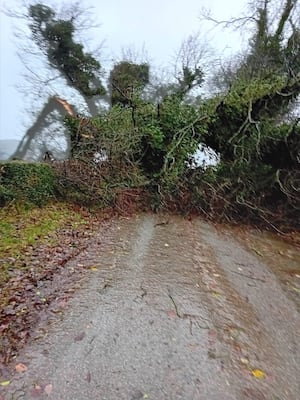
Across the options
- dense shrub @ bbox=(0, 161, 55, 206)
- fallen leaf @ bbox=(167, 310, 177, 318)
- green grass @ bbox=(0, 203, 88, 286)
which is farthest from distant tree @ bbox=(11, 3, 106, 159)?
fallen leaf @ bbox=(167, 310, 177, 318)

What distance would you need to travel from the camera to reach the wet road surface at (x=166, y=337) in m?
2.69

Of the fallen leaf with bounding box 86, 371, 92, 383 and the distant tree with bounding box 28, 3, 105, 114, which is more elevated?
the distant tree with bounding box 28, 3, 105, 114

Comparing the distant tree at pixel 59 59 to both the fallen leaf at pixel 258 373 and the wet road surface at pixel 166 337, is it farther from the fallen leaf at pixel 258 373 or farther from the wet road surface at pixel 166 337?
the fallen leaf at pixel 258 373

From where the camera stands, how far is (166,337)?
3408mm

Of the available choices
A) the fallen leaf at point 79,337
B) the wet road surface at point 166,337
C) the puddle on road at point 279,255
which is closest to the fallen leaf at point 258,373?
the wet road surface at point 166,337

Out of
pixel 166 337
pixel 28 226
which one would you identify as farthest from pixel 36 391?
pixel 28 226

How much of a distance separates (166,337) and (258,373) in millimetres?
917

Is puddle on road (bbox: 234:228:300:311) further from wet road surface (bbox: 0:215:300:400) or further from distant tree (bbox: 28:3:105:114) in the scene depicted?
distant tree (bbox: 28:3:105:114)

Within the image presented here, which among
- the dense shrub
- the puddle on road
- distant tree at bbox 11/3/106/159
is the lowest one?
the puddle on road

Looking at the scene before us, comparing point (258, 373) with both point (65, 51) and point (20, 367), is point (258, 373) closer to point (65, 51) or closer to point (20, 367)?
point (20, 367)

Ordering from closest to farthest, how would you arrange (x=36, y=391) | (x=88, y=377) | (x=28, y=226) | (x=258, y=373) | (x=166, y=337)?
(x=36, y=391) → (x=88, y=377) → (x=258, y=373) → (x=166, y=337) → (x=28, y=226)

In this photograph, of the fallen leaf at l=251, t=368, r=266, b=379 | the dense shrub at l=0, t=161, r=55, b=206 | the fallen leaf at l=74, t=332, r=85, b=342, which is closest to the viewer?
the fallen leaf at l=251, t=368, r=266, b=379

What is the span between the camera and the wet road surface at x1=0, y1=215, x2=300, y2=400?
2688mm

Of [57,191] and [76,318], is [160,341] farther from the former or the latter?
[57,191]
